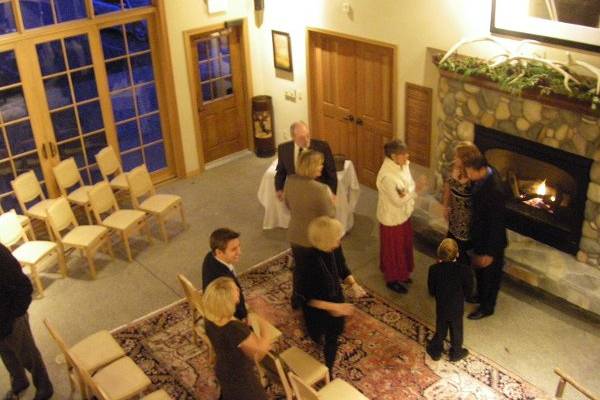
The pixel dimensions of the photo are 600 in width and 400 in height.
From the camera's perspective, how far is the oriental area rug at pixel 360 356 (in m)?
5.22

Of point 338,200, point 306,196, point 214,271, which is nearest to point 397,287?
point 338,200

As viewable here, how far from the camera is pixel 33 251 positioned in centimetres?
667

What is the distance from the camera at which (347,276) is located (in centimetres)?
523

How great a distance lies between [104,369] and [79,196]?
313 cm

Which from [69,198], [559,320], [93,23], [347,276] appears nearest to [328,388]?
[347,276]

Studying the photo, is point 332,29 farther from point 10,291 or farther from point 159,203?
point 10,291

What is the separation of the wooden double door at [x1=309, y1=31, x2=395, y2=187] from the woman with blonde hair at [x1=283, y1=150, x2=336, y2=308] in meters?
2.71

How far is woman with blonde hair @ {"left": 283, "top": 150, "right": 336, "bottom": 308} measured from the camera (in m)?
5.24

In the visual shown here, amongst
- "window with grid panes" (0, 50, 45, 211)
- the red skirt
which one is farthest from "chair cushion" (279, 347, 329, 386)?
"window with grid panes" (0, 50, 45, 211)

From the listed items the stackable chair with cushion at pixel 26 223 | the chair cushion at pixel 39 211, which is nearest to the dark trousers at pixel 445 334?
the chair cushion at pixel 39 211

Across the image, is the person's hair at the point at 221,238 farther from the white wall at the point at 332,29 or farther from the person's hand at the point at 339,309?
the white wall at the point at 332,29

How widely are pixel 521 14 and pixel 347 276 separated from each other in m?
2.79

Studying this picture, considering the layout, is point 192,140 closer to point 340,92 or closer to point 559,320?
point 340,92

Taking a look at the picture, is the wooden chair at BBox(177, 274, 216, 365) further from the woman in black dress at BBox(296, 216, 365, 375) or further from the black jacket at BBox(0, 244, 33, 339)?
the black jacket at BBox(0, 244, 33, 339)
